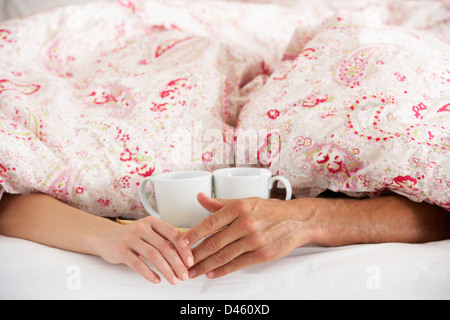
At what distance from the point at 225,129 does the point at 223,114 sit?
8 centimetres

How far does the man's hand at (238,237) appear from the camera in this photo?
0.54 m

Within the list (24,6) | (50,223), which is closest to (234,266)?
(50,223)

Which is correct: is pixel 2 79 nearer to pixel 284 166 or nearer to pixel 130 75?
pixel 130 75

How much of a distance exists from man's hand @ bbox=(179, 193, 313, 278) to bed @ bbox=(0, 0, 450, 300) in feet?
0.07

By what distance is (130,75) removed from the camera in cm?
95

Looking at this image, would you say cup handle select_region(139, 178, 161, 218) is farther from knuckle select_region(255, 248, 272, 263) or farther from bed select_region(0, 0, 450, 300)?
knuckle select_region(255, 248, 272, 263)

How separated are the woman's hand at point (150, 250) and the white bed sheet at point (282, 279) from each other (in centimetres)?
2

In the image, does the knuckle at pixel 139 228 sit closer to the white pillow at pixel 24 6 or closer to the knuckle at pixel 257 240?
the knuckle at pixel 257 240

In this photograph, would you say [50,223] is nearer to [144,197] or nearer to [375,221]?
[144,197]

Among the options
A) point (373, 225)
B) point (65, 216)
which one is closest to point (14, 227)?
point (65, 216)

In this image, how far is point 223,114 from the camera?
0.90m

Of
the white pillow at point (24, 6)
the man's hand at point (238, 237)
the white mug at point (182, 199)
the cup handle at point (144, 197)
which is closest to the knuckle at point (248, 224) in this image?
the man's hand at point (238, 237)
